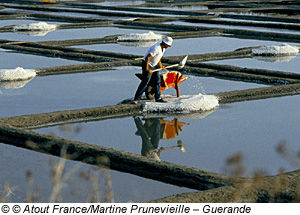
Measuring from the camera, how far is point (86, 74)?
34.4 feet

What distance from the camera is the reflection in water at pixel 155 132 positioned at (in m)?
6.01

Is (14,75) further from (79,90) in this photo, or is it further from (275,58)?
(275,58)

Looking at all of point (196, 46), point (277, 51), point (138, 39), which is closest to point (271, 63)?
point (277, 51)

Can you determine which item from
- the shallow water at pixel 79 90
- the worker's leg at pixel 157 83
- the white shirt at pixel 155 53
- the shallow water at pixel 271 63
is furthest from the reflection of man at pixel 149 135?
the shallow water at pixel 271 63

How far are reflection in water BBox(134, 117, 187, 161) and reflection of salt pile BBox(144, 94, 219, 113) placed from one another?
0.32 meters

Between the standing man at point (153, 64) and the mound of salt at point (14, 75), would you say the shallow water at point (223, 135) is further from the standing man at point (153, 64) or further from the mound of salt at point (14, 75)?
the mound of salt at point (14, 75)

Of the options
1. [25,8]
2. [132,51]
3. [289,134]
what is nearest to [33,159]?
[289,134]

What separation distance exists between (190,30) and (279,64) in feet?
21.7

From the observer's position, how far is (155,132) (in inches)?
265

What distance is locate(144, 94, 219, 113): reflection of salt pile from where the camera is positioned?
756cm

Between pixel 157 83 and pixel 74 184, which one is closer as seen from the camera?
pixel 74 184

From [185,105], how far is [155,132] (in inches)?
37.9

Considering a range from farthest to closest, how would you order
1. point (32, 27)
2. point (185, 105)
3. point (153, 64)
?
point (32, 27) → point (153, 64) → point (185, 105)

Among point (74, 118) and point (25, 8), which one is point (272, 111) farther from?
point (25, 8)
